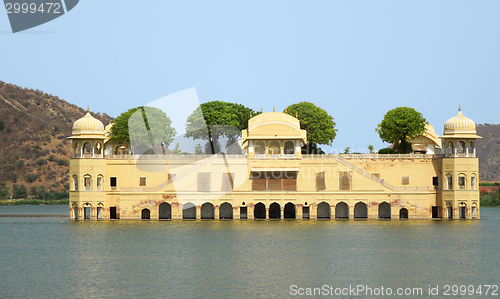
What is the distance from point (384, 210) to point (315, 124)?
15910 mm

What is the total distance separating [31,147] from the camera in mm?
116812

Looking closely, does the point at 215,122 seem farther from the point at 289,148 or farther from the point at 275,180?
the point at 275,180

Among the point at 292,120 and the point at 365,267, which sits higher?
the point at 292,120

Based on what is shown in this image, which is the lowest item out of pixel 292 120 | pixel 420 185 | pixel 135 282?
pixel 135 282

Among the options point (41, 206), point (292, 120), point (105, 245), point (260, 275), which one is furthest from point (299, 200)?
point (41, 206)

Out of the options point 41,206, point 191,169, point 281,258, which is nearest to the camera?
point 281,258

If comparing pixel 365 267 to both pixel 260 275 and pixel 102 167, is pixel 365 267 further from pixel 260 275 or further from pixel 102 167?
pixel 102 167

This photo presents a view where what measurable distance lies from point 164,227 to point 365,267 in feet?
81.2

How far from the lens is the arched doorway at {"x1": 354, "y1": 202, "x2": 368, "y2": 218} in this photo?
229 feet

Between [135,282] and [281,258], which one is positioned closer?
[135,282]

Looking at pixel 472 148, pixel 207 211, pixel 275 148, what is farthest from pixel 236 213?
pixel 472 148

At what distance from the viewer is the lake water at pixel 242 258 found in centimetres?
3434

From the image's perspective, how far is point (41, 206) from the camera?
110 metres

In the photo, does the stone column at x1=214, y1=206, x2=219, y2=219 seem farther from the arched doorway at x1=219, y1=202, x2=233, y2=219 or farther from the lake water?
the lake water
